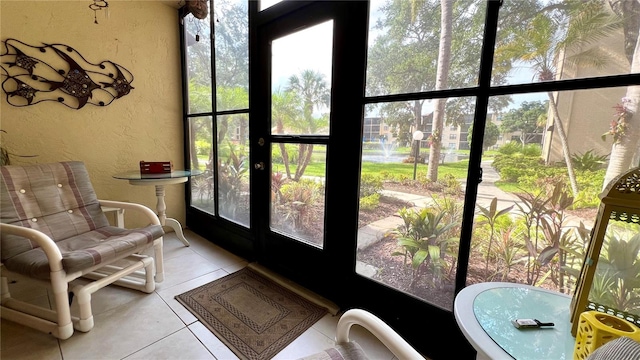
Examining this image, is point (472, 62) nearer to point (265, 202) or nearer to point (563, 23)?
point (563, 23)

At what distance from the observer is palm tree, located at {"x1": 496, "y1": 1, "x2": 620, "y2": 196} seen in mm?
911

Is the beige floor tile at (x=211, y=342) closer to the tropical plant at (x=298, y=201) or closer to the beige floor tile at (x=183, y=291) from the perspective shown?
the beige floor tile at (x=183, y=291)

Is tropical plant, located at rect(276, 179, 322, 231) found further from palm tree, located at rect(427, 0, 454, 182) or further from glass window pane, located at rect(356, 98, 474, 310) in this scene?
palm tree, located at rect(427, 0, 454, 182)

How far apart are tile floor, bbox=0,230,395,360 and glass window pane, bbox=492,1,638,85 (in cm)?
148

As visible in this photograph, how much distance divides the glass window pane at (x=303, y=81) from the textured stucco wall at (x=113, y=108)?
4.94 ft

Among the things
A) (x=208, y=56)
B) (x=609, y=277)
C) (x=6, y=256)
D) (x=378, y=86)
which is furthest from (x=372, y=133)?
(x=6, y=256)

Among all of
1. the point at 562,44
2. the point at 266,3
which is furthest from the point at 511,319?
the point at 266,3

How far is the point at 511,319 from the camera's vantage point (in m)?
0.83

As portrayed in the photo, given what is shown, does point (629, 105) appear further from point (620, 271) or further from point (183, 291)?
point (183, 291)

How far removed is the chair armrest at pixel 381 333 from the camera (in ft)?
2.38

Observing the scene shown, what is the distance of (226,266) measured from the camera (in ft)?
7.36

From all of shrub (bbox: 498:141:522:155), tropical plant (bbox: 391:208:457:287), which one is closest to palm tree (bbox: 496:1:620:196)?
shrub (bbox: 498:141:522:155)

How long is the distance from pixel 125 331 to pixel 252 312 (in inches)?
27.1

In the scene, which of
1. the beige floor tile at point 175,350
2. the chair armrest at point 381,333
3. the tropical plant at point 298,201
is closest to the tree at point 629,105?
the chair armrest at point 381,333
